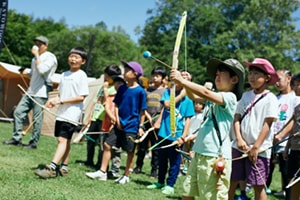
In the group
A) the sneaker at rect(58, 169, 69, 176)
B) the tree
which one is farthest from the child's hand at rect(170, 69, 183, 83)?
the tree

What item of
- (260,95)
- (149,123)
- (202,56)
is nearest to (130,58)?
(202,56)

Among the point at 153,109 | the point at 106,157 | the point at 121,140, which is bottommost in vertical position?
the point at 106,157

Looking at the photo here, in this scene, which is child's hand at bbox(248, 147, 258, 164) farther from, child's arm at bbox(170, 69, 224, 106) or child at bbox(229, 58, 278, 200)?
child's arm at bbox(170, 69, 224, 106)

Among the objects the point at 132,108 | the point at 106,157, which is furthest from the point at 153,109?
the point at 106,157

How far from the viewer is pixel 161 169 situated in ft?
18.1

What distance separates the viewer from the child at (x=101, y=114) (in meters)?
6.54

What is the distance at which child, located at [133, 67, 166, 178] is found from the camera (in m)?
6.75

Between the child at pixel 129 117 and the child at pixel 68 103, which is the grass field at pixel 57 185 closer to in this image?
the child at pixel 68 103

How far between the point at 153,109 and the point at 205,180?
13.5 feet

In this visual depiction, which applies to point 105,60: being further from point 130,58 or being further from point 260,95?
point 260,95

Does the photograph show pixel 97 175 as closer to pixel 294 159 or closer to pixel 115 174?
pixel 115 174

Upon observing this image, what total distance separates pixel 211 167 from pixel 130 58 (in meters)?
40.5

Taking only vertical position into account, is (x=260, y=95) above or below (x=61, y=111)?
above

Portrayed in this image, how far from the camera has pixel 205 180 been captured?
3.31m
